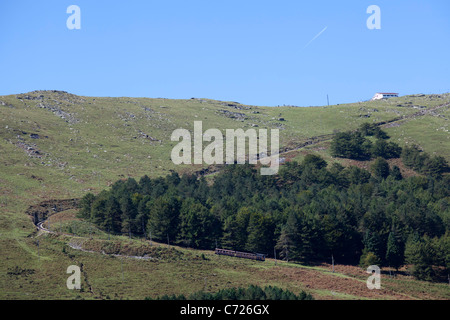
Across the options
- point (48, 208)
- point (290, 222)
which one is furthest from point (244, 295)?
point (48, 208)

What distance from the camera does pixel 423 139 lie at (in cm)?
19375

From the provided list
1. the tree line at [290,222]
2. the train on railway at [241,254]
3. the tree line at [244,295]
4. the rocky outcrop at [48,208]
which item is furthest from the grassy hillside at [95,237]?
the tree line at [244,295]

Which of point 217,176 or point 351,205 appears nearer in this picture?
point 351,205

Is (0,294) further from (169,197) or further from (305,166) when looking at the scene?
(305,166)

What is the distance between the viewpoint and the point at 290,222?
343 ft

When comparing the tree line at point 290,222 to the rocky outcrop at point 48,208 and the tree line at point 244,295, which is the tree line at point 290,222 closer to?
the rocky outcrop at point 48,208

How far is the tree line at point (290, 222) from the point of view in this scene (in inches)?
4060

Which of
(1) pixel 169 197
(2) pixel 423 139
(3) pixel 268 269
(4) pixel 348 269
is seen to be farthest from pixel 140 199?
(2) pixel 423 139

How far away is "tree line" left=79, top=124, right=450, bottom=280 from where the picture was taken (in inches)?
4060

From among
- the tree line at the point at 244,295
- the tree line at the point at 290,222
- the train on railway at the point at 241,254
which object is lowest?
the train on railway at the point at 241,254

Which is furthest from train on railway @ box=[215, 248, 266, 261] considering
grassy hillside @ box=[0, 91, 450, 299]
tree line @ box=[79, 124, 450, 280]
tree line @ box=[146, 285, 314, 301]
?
tree line @ box=[146, 285, 314, 301]

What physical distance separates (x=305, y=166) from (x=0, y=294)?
341ft

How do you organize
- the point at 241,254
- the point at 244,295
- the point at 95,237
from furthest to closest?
the point at 241,254
the point at 95,237
the point at 244,295

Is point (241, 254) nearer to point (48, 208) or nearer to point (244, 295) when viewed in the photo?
point (244, 295)
